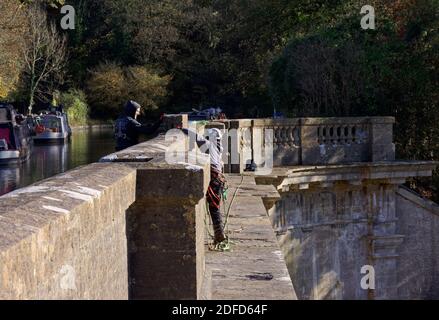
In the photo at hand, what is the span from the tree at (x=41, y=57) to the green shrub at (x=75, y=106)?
131 centimetres

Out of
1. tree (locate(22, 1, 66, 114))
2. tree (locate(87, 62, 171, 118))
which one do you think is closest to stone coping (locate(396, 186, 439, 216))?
tree (locate(22, 1, 66, 114))

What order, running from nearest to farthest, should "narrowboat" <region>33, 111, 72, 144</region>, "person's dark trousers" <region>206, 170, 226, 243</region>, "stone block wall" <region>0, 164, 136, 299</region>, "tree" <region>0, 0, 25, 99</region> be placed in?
"stone block wall" <region>0, 164, 136, 299</region>
"person's dark trousers" <region>206, 170, 226, 243</region>
"tree" <region>0, 0, 25, 99</region>
"narrowboat" <region>33, 111, 72, 144</region>

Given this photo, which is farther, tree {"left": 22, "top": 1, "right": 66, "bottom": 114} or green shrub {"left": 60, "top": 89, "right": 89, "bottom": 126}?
green shrub {"left": 60, "top": 89, "right": 89, "bottom": 126}

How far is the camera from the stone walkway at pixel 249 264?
581 centimetres

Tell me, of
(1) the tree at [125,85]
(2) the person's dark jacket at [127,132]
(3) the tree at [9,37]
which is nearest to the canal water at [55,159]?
(1) the tree at [125,85]

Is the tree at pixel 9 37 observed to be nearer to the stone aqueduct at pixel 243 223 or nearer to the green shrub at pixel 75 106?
the green shrub at pixel 75 106

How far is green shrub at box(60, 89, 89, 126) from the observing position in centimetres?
5462

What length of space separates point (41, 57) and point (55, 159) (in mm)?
18891

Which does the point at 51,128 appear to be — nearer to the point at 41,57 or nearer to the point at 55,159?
the point at 55,159

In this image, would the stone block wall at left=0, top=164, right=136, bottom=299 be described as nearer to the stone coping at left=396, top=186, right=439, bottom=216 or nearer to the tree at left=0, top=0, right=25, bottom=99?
the stone coping at left=396, top=186, right=439, bottom=216

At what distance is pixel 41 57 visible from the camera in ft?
Result: 174

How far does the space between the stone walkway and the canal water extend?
698 inches

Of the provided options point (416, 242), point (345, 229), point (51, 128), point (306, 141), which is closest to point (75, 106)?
point (51, 128)

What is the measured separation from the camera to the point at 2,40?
105 feet
